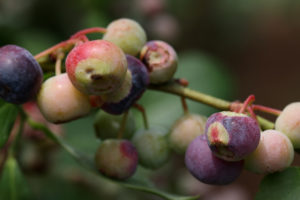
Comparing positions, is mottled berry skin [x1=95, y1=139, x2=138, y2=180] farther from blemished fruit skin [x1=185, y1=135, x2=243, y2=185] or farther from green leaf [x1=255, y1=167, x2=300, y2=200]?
green leaf [x1=255, y1=167, x2=300, y2=200]

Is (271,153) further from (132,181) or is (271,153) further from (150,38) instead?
(150,38)

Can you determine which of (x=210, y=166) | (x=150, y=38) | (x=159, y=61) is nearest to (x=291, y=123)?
(x=210, y=166)

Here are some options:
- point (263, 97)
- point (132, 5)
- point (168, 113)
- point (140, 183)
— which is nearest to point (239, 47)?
point (263, 97)

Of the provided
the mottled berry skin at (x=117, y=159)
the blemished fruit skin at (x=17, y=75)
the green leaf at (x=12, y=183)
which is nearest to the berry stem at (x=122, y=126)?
the mottled berry skin at (x=117, y=159)

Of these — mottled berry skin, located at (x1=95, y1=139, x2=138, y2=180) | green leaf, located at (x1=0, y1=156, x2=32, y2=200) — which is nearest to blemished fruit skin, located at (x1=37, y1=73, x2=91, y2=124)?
mottled berry skin, located at (x1=95, y1=139, x2=138, y2=180)

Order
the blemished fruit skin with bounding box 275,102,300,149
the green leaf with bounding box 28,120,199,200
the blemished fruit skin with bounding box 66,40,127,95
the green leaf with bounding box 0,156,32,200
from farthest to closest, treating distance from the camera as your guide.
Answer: the green leaf with bounding box 0,156,32,200 → the green leaf with bounding box 28,120,199,200 → the blemished fruit skin with bounding box 275,102,300,149 → the blemished fruit skin with bounding box 66,40,127,95

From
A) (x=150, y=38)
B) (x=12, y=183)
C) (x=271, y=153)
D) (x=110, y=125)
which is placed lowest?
(x=150, y=38)

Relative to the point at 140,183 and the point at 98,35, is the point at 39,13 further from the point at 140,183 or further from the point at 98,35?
the point at 140,183
